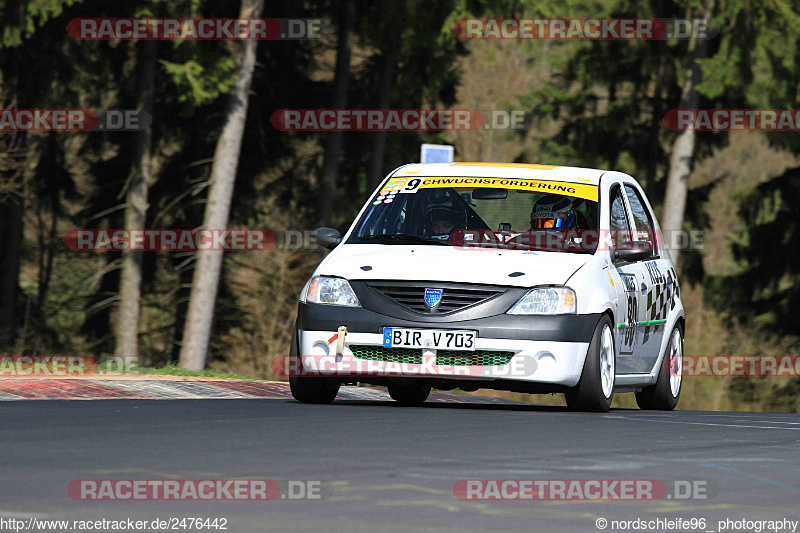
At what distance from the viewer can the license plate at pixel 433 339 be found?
36.9 ft

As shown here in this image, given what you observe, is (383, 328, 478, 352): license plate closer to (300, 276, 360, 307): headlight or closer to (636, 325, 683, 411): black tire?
(300, 276, 360, 307): headlight

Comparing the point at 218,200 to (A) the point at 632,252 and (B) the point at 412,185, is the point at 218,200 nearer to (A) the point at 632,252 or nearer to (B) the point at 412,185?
(B) the point at 412,185

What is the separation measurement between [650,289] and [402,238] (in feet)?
8.00

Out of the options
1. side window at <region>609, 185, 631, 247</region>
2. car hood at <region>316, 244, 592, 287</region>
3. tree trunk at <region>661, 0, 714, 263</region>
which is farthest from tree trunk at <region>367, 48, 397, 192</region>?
car hood at <region>316, 244, 592, 287</region>

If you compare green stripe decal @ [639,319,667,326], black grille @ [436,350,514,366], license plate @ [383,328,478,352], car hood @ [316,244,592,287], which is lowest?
black grille @ [436,350,514,366]

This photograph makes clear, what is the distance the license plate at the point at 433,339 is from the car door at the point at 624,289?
60.1 inches

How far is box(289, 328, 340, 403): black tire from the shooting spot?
12.0 m

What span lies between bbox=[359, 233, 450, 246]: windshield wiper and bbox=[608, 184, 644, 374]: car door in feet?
4.76

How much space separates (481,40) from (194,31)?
4768mm

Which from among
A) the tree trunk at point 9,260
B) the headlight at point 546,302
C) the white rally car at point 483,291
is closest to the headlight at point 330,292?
the white rally car at point 483,291

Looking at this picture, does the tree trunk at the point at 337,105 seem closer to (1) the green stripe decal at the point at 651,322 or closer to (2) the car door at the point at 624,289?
(1) the green stripe decal at the point at 651,322

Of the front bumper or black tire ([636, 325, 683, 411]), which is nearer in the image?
the front bumper

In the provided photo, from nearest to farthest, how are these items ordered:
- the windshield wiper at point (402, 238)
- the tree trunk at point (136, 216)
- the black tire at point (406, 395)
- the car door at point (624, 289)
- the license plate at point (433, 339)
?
the license plate at point (433, 339) < the windshield wiper at point (402, 238) < the car door at point (624, 289) < the black tire at point (406, 395) < the tree trunk at point (136, 216)

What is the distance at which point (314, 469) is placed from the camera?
757 centimetres
